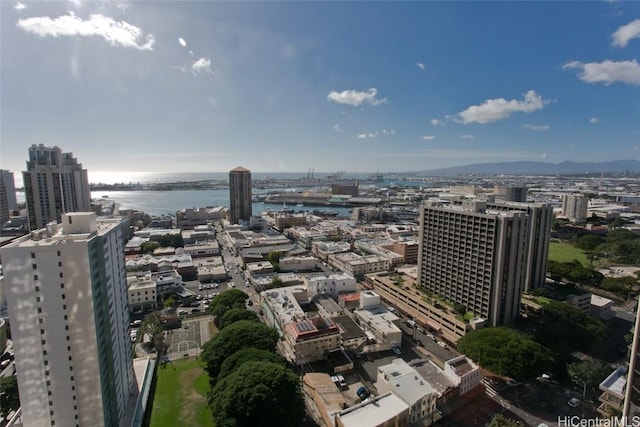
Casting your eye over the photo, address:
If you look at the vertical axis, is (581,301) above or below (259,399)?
below

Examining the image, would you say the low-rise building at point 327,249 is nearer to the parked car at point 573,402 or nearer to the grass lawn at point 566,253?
the grass lawn at point 566,253

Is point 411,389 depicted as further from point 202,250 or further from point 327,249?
point 202,250

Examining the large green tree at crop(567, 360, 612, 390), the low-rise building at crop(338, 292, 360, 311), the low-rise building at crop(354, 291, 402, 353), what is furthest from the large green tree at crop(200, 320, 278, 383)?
the large green tree at crop(567, 360, 612, 390)

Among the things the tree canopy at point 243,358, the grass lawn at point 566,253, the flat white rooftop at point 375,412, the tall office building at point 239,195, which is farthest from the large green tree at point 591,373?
the tall office building at point 239,195

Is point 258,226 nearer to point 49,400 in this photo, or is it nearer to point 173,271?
point 173,271

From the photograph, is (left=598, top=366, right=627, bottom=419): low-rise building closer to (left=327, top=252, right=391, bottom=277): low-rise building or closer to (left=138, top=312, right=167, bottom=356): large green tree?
(left=138, top=312, right=167, bottom=356): large green tree

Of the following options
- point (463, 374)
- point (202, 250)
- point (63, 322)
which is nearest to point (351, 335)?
point (463, 374)
